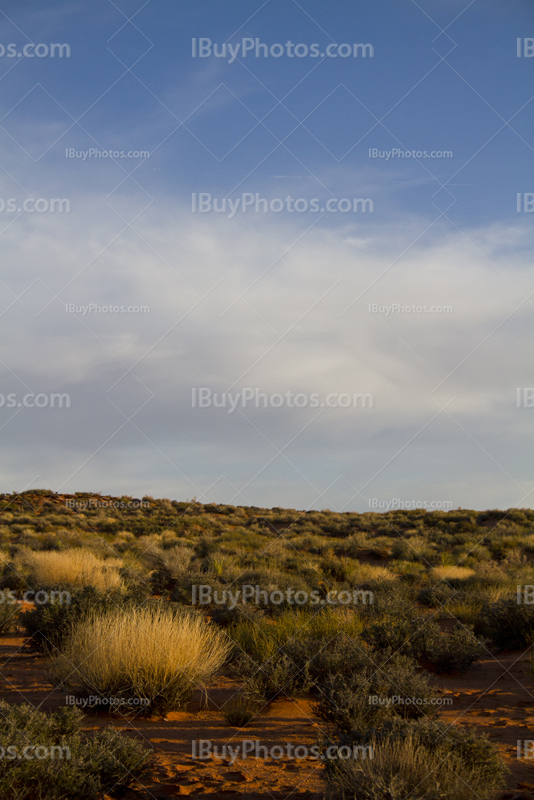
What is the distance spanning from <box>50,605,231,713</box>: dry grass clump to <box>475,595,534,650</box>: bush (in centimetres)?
543

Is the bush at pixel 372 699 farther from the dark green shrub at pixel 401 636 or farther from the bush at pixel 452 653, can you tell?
the bush at pixel 452 653

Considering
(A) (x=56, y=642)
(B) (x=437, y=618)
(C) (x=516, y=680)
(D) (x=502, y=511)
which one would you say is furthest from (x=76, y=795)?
(D) (x=502, y=511)

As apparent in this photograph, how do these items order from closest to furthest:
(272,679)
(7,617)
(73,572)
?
(272,679) < (7,617) < (73,572)

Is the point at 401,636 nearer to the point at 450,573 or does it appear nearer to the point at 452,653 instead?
the point at 452,653

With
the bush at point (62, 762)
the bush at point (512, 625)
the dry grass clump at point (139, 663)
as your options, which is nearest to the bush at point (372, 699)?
the dry grass clump at point (139, 663)

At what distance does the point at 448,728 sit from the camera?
156 inches

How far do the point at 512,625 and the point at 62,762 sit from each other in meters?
7.89

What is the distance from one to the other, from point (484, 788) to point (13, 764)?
3.26 metres

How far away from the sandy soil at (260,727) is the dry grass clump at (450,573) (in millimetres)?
7970

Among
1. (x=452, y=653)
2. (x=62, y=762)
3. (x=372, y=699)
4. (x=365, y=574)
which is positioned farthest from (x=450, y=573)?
(x=62, y=762)

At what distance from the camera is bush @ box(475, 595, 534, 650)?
875cm

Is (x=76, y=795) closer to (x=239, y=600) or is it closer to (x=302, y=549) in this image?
(x=239, y=600)

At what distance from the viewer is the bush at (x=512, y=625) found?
8750mm

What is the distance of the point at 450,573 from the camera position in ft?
54.3
